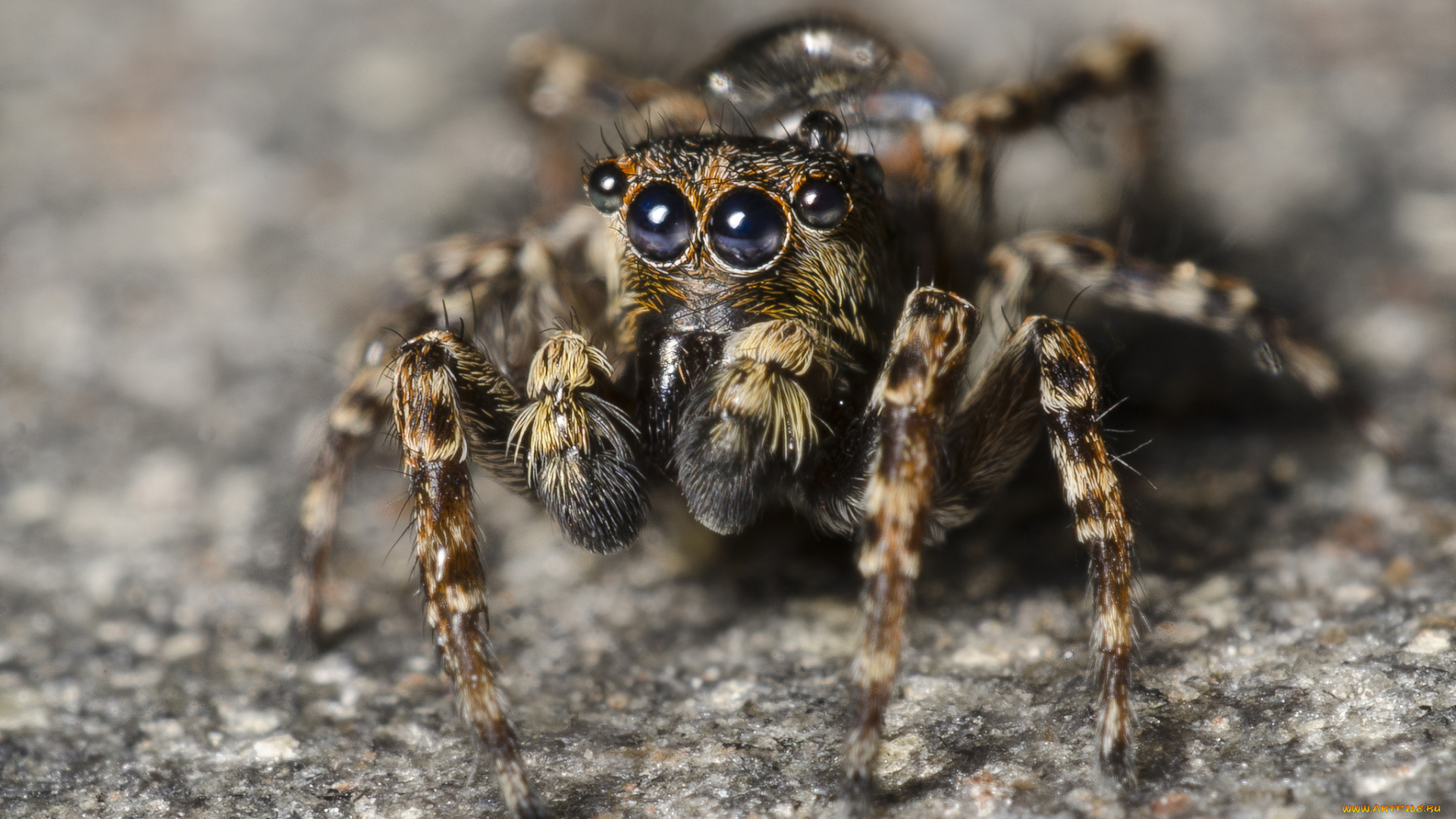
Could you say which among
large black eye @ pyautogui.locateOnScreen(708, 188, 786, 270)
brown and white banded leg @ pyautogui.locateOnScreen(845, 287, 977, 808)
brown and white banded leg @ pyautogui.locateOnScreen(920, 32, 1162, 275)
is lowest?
brown and white banded leg @ pyautogui.locateOnScreen(845, 287, 977, 808)

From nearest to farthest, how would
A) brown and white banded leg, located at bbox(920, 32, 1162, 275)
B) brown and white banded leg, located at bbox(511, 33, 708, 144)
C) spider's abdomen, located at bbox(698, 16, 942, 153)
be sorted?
brown and white banded leg, located at bbox(920, 32, 1162, 275)
spider's abdomen, located at bbox(698, 16, 942, 153)
brown and white banded leg, located at bbox(511, 33, 708, 144)

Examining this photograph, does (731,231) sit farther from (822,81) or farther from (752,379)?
(822,81)

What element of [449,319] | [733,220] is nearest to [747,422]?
[733,220]

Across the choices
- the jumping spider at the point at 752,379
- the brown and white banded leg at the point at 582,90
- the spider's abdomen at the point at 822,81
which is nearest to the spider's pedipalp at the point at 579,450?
the jumping spider at the point at 752,379

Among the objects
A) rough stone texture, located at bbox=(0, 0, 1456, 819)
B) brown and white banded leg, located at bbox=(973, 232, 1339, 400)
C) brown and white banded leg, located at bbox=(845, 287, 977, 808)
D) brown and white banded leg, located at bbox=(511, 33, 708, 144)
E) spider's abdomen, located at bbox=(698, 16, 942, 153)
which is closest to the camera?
brown and white banded leg, located at bbox=(845, 287, 977, 808)

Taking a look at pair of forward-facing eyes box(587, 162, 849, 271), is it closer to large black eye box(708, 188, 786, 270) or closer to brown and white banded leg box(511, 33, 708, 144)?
large black eye box(708, 188, 786, 270)

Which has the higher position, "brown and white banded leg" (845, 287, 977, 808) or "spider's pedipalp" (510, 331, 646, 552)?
"spider's pedipalp" (510, 331, 646, 552)

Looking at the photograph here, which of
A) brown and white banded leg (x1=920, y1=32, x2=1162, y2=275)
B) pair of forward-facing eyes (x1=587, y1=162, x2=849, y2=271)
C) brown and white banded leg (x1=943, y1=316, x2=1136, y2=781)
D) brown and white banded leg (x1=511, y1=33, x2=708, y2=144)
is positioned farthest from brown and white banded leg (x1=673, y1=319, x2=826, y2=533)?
brown and white banded leg (x1=511, y1=33, x2=708, y2=144)

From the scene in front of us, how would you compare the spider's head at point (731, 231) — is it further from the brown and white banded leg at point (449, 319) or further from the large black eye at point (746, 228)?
the brown and white banded leg at point (449, 319)
